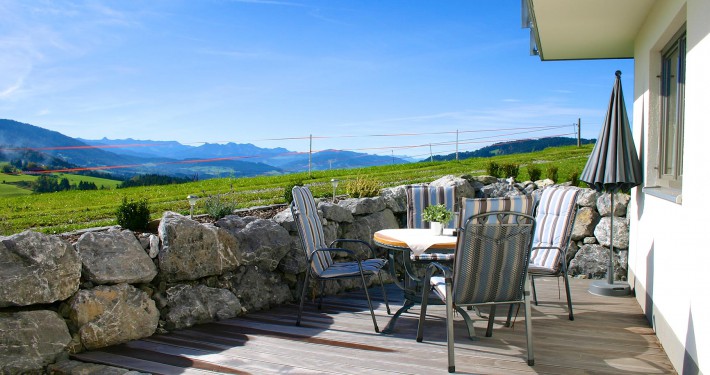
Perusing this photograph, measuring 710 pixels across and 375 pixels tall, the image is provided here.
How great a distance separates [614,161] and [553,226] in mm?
1069

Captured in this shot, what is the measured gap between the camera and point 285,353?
12.0 feet

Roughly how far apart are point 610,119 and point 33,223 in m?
5.96

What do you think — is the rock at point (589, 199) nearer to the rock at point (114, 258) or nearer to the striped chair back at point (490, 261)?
the striped chair back at point (490, 261)

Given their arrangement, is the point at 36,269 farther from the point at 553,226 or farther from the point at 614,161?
the point at 614,161

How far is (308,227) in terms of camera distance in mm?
4727

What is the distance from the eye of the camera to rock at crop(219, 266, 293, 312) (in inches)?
193

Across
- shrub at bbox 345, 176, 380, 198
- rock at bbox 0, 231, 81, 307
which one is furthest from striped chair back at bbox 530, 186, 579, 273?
rock at bbox 0, 231, 81, 307

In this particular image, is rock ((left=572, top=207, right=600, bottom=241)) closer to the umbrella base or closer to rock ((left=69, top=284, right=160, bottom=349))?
the umbrella base

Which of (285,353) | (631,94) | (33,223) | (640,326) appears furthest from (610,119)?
(33,223)

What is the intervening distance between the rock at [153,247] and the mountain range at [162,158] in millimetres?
4183

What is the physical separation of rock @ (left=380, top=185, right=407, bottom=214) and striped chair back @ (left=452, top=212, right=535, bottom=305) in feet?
10.7

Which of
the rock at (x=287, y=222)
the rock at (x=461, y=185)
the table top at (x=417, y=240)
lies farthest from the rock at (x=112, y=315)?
the rock at (x=461, y=185)

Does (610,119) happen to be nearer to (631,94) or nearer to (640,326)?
(631,94)

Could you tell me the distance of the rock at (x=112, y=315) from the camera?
3.88 meters
